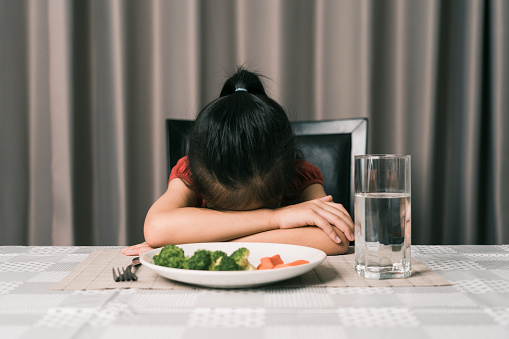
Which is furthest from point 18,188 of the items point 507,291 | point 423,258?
point 507,291

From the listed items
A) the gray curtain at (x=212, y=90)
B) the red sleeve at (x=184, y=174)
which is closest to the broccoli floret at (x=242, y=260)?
the red sleeve at (x=184, y=174)

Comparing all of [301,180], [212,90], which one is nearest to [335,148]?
[301,180]

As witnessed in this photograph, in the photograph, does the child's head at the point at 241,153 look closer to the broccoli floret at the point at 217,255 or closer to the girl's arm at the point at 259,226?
the girl's arm at the point at 259,226

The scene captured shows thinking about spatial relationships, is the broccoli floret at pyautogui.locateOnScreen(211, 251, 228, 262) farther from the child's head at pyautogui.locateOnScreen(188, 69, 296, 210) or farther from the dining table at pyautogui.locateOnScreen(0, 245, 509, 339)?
the child's head at pyautogui.locateOnScreen(188, 69, 296, 210)

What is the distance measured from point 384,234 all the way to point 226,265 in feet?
0.76

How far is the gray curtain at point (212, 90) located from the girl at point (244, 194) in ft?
2.91

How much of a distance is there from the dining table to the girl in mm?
168

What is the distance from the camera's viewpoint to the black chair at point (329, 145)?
140 centimetres

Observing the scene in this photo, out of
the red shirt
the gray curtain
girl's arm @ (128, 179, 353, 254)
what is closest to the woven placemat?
girl's arm @ (128, 179, 353, 254)

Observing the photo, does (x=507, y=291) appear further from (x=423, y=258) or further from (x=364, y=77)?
(x=364, y=77)

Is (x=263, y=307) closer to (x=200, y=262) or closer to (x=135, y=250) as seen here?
(x=200, y=262)

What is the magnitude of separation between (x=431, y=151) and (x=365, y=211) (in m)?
1.30

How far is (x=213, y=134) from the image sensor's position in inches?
36.4

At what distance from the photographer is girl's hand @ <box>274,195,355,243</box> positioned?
2.88 feet
